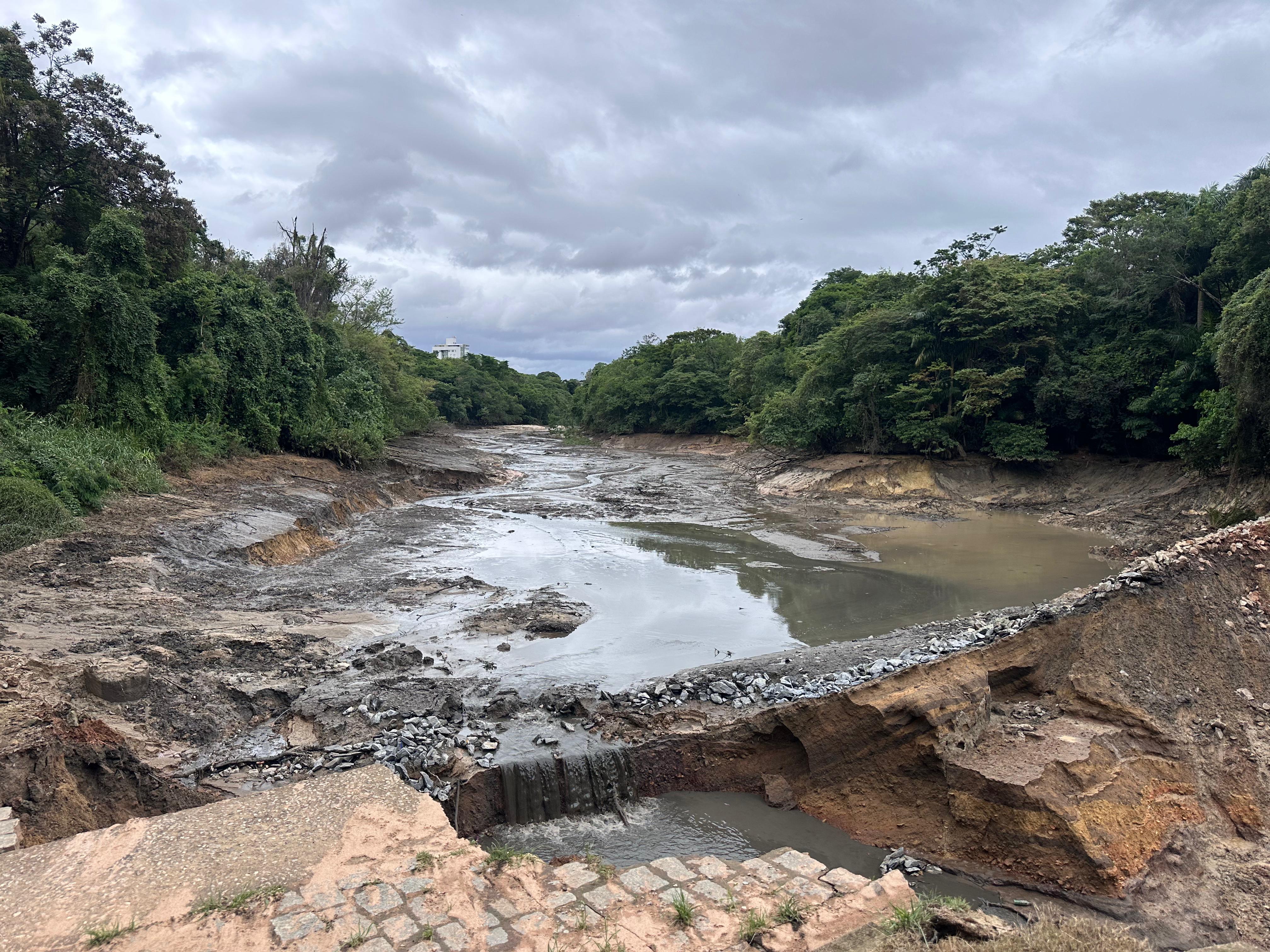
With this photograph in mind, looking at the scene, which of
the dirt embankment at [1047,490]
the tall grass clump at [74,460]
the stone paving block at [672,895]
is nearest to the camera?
the stone paving block at [672,895]

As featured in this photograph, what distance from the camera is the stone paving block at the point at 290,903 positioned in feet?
13.4

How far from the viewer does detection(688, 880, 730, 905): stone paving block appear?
4535mm

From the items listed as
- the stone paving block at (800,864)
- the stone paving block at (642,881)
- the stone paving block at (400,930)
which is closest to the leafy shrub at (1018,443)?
the stone paving block at (800,864)

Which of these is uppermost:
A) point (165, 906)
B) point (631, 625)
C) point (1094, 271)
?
point (1094, 271)

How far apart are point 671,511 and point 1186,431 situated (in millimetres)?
16520

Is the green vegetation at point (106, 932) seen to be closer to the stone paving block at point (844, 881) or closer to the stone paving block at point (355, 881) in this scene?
the stone paving block at point (355, 881)

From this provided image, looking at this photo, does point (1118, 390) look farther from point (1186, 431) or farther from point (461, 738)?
point (461, 738)

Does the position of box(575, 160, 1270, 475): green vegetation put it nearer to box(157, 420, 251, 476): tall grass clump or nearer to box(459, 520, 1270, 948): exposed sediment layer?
box(459, 520, 1270, 948): exposed sediment layer

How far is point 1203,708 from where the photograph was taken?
705cm

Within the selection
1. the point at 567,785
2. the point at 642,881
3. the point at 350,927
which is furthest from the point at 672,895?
the point at 567,785

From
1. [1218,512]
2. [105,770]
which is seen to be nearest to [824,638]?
[105,770]

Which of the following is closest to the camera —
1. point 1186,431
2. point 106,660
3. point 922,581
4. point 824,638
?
point 106,660

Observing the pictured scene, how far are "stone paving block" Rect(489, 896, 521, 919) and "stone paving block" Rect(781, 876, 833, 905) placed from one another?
1.78 meters

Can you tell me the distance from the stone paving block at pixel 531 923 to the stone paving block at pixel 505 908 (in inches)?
2.1
